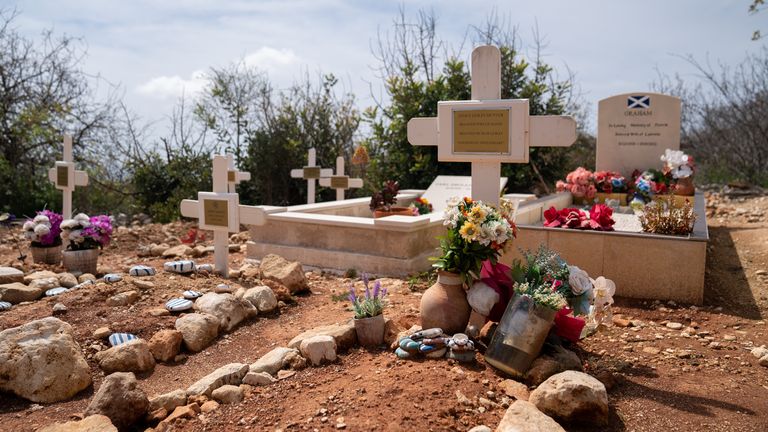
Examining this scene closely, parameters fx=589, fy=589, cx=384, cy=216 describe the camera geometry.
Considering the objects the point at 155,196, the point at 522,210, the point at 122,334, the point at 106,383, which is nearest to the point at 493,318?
the point at 106,383

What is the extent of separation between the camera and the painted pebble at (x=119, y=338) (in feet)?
13.0

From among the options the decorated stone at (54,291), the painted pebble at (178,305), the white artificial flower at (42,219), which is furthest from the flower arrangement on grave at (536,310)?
the white artificial flower at (42,219)

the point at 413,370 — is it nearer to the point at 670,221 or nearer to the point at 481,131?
the point at 481,131

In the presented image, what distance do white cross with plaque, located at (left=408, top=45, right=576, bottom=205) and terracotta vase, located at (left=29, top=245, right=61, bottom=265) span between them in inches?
193

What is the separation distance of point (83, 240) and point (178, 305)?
2389mm

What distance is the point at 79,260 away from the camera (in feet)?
20.3

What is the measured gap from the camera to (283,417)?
2.79 meters

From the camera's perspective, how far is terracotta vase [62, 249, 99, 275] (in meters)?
6.16

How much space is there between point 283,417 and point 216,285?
2.83 m

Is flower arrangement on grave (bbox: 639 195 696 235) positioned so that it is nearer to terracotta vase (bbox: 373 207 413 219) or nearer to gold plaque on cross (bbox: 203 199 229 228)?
terracotta vase (bbox: 373 207 413 219)

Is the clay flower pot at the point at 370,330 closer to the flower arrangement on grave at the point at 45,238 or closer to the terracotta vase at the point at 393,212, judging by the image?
the terracotta vase at the point at 393,212

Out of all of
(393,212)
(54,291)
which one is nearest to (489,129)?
(393,212)

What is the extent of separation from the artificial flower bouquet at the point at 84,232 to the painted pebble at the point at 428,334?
432cm

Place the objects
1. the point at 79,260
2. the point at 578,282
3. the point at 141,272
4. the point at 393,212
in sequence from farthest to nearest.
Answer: the point at 393,212, the point at 79,260, the point at 141,272, the point at 578,282
